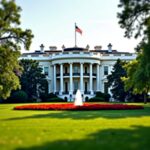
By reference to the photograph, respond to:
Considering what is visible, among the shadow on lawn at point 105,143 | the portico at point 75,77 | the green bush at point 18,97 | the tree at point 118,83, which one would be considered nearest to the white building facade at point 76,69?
the portico at point 75,77

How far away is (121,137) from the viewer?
12.5 metres

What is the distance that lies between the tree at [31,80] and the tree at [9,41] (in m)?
31.6

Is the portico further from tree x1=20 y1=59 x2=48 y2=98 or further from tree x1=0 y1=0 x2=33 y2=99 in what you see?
tree x1=0 y1=0 x2=33 y2=99

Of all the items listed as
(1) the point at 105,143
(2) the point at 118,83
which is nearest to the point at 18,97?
(2) the point at 118,83

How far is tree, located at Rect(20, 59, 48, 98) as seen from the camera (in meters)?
69.3

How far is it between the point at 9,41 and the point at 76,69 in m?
48.1

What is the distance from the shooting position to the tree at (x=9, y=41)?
33.2 meters

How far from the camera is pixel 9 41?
114 ft

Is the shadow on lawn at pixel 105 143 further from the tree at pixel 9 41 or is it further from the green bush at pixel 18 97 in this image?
the green bush at pixel 18 97

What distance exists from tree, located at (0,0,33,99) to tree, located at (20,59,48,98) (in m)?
31.6

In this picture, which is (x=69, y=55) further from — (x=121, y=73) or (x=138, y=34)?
(x=138, y=34)

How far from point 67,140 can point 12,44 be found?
2441cm

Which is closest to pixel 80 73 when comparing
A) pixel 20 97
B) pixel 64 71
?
pixel 64 71

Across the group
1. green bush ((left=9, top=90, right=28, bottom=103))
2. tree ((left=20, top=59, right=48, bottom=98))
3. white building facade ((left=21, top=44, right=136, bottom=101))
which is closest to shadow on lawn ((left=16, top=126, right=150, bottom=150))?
green bush ((left=9, top=90, right=28, bottom=103))
